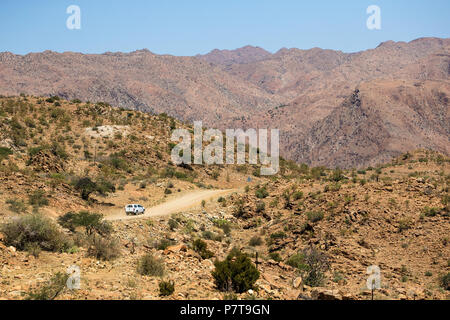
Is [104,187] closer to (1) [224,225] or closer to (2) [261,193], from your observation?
(1) [224,225]

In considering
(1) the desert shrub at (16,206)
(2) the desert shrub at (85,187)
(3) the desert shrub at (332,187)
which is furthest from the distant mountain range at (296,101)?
(1) the desert shrub at (16,206)

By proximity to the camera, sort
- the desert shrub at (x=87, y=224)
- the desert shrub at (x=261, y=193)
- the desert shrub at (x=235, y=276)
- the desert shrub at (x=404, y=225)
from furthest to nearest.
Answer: the desert shrub at (x=261, y=193), the desert shrub at (x=404, y=225), the desert shrub at (x=87, y=224), the desert shrub at (x=235, y=276)

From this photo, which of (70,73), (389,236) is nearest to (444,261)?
(389,236)

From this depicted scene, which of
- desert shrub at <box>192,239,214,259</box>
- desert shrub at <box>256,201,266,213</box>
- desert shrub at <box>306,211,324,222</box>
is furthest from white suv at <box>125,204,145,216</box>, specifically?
desert shrub at <box>306,211,324,222</box>

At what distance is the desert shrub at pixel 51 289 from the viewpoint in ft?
29.1

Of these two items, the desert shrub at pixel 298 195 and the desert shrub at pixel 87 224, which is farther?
the desert shrub at pixel 298 195

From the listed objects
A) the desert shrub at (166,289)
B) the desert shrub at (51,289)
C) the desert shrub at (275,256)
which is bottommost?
the desert shrub at (275,256)

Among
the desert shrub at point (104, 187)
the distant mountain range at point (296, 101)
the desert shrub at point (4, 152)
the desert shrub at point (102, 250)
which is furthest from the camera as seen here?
the distant mountain range at point (296, 101)

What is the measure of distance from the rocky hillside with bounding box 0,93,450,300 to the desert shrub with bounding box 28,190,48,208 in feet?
0.17

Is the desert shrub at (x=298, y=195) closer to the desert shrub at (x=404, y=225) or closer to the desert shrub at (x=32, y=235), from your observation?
the desert shrub at (x=404, y=225)

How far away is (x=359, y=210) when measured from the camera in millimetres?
19375

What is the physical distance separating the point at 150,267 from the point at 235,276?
2393mm

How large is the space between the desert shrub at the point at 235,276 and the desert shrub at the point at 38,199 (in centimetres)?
1144

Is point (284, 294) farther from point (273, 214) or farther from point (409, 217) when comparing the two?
point (273, 214)
